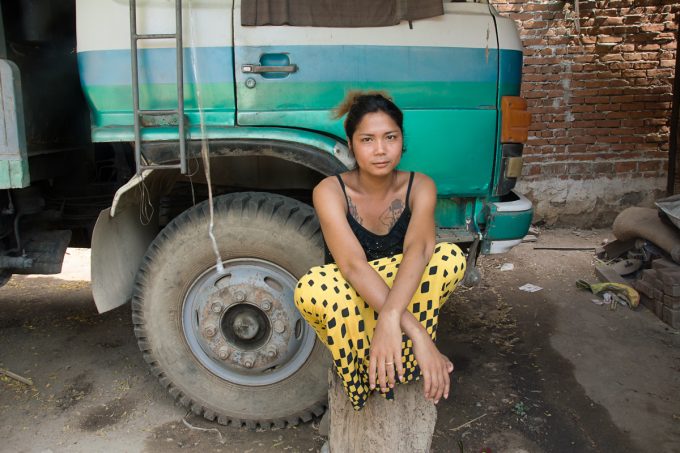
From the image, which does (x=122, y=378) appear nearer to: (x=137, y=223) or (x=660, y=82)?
(x=137, y=223)

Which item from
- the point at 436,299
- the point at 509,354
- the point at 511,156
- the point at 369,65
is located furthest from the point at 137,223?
the point at 509,354

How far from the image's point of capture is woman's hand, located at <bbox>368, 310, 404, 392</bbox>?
205cm

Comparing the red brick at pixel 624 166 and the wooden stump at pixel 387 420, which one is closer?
the wooden stump at pixel 387 420

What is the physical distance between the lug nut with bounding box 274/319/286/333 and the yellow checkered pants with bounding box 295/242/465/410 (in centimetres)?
52

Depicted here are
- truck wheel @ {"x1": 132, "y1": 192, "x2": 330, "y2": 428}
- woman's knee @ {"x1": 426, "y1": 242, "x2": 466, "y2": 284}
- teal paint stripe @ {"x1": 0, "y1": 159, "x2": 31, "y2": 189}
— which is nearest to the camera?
woman's knee @ {"x1": 426, "y1": 242, "x2": 466, "y2": 284}

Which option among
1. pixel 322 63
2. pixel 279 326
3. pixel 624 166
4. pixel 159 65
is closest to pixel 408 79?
pixel 322 63

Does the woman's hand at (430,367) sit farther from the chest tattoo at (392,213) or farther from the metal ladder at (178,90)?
the metal ladder at (178,90)

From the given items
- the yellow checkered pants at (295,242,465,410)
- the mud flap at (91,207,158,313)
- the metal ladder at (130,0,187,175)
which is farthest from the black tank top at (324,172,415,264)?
the mud flap at (91,207,158,313)

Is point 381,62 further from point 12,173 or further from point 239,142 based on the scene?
point 12,173

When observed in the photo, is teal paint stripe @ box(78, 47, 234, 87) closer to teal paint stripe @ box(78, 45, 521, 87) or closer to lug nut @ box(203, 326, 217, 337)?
teal paint stripe @ box(78, 45, 521, 87)

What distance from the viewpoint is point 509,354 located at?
371 cm

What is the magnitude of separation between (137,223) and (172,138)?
27.7 inches

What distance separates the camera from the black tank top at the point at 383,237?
2420 millimetres

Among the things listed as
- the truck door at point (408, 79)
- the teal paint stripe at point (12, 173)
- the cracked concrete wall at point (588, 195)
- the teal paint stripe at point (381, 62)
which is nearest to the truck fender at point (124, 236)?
the teal paint stripe at point (12, 173)
